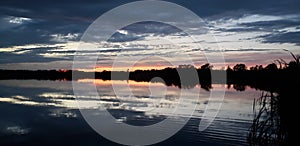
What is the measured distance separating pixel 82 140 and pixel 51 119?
5832 mm

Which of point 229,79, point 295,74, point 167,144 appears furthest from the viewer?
point 229,79

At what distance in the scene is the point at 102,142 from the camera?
44.1 feet

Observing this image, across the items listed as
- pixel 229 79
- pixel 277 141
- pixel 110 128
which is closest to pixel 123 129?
pixel 110 128

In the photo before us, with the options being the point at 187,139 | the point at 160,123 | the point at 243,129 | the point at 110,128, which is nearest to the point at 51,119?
the point at 110,128

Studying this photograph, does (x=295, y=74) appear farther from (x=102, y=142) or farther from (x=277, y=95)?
(x=102, y=142)

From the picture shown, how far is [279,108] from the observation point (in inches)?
392

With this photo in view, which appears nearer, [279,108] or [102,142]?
[279,108]

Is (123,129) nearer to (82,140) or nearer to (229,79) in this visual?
(82,140)

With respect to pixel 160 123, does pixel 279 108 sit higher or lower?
higher

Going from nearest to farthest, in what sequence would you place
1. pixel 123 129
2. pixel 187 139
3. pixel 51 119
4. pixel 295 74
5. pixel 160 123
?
1. pixel 295 74
2. pixel 187 139
3. pixel 123 129
4. pixel 160 123
5. pixel 51 119

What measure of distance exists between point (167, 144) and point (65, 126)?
223 inches

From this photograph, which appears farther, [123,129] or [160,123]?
[160,123]

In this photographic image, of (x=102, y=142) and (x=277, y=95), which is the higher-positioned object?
(x=277, y=95)

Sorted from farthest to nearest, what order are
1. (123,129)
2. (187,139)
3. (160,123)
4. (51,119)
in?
(51,119), (160,123), (123,129), (187,139)
